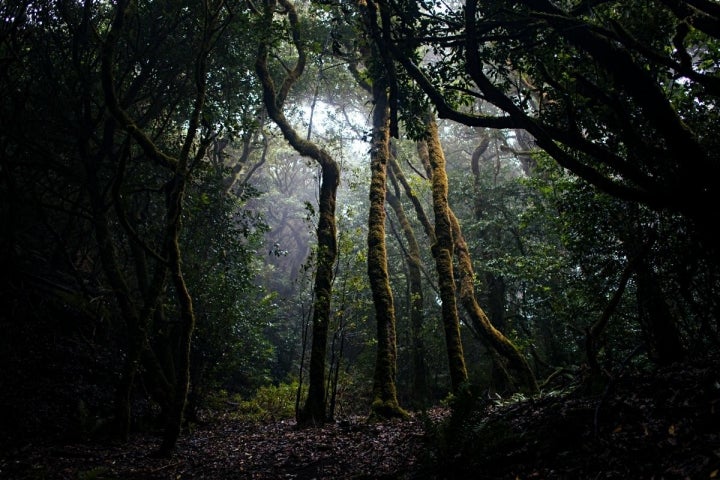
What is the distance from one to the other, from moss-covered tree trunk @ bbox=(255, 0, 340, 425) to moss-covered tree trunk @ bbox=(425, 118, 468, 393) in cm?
269

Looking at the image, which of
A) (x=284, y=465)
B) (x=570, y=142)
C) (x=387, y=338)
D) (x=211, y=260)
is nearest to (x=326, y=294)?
(x=387, y=338)

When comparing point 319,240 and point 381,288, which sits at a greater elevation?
point 319,240

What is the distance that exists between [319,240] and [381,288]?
6.83ft

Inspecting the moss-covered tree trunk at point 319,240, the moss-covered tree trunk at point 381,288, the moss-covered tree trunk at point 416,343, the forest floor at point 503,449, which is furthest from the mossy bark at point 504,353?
the moss-covered tree trunk at point 416,343

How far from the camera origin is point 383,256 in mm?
11273

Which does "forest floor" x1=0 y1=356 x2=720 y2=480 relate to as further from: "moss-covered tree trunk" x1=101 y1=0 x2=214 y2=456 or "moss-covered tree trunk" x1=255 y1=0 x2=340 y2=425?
"moss-covered tree trunk" x1=255 y1=0 x2=340 y2=425

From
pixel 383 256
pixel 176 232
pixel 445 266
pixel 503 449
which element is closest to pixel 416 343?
pixel 445 266

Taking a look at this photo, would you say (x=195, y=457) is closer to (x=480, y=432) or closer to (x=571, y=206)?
(x=480, y=432)

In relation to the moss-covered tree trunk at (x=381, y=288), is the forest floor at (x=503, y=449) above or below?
below

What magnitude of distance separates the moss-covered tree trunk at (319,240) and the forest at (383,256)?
0.08m

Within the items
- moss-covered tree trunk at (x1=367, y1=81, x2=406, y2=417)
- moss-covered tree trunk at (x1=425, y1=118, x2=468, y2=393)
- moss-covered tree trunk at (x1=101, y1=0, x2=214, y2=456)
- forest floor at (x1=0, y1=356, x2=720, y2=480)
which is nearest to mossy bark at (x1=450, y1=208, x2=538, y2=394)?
moss-covered tree trunk at (x1=425, y1=118, x2=468, y2=393)

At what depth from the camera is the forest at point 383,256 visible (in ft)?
15.0

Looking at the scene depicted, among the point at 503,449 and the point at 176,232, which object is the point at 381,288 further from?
the point at 503,449

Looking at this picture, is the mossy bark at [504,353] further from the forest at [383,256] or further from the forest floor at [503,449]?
the forest floor at [503,449]
